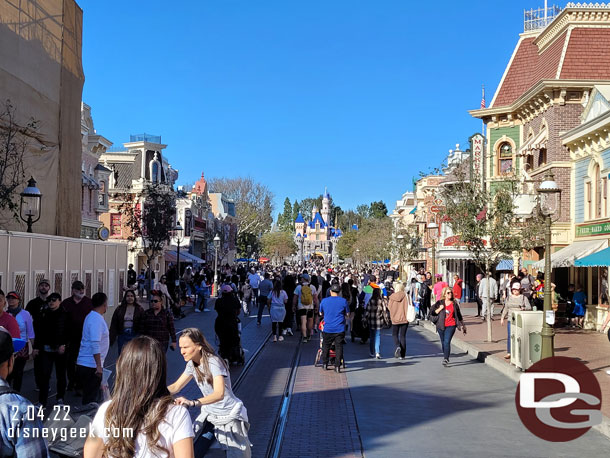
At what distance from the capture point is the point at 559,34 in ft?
99.7

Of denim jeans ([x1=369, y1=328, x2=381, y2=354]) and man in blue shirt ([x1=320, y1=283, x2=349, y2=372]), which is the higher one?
man in blue shirt ([x1=320, y1=283, x2=349, y2=372])

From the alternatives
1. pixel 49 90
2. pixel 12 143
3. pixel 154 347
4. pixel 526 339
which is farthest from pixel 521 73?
pixel 154 347

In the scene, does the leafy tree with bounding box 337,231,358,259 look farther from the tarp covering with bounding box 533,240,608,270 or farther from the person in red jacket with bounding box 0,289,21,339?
the person in red jacket with bounding box 0,289,21,339

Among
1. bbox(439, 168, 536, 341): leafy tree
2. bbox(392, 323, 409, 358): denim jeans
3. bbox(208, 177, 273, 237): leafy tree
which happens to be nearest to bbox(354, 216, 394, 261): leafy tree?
bbox(208, 177, 273, 237): leafy tree

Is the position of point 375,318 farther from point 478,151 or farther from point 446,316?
point 478,151

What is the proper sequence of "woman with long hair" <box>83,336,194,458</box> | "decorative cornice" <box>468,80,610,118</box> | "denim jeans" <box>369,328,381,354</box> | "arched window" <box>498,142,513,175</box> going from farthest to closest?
"arched window" <box>498,142,513,175</box>
"decorative cornice" <box>468,80,610,118</box>
"denim jeans" <box>369,328,381,354</box>
"woman with long hair" <box>83,336,194,458</box>

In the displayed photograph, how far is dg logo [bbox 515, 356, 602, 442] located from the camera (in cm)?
955

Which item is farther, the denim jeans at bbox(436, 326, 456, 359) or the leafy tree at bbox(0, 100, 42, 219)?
the leafy tree at bbox(0, 100, 42, 219)

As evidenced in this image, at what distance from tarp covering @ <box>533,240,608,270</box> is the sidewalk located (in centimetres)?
220

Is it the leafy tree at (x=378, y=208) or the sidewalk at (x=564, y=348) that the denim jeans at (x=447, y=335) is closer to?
the sidewalk at (x=564, y=348)

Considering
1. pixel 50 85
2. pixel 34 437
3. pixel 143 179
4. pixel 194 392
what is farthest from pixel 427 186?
pixel 34 437

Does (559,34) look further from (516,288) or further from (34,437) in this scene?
(34,437)

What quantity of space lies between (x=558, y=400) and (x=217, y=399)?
686 centimetres

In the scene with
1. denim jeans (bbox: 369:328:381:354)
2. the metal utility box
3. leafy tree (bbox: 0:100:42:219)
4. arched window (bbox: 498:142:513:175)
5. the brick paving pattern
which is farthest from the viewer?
arched window (bbox: 498:142:513:175)
